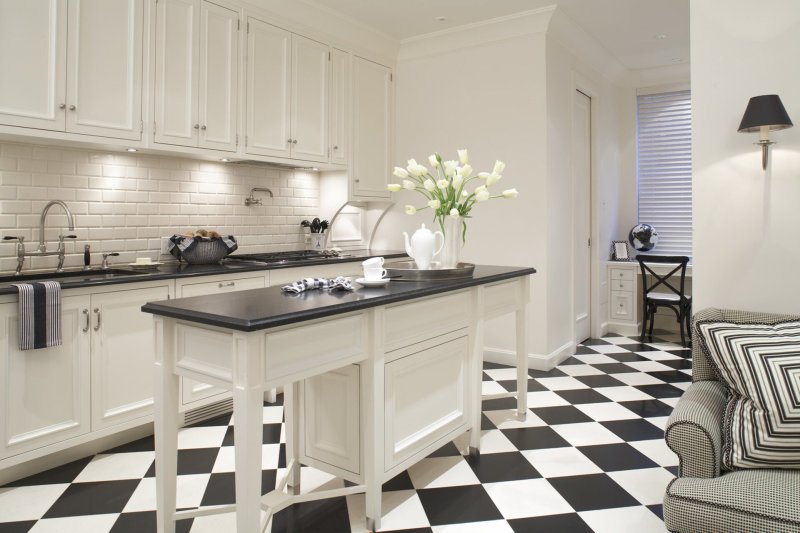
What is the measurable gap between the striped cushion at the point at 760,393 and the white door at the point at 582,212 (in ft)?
10.7

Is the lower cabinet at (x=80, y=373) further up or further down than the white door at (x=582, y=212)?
further down

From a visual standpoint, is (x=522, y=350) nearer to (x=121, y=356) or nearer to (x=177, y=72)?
(x=121, y=356)

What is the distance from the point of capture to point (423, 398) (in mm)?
2605

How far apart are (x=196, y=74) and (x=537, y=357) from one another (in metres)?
3.42

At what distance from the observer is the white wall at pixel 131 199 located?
3.12m

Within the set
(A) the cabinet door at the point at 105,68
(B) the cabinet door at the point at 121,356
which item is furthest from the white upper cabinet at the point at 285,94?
(B) the cabinet door at the point at 121,356

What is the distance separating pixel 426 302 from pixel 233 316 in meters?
1.01

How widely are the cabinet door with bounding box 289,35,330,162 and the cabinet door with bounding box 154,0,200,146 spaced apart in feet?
2.84

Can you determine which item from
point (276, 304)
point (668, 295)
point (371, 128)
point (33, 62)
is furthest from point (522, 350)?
point (33, 62)

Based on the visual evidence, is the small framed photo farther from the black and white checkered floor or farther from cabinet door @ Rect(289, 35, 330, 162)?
cabinet door @ Rect(289, 35, 330, 162)

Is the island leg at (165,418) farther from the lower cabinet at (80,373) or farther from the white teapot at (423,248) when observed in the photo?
the white teapot at (423,248)

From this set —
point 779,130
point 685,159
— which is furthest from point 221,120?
point 685,159

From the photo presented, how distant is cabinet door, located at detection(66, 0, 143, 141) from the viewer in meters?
2.99

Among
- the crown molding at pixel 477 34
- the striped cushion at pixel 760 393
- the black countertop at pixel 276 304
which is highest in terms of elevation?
the crown molding at pixel 477 34
